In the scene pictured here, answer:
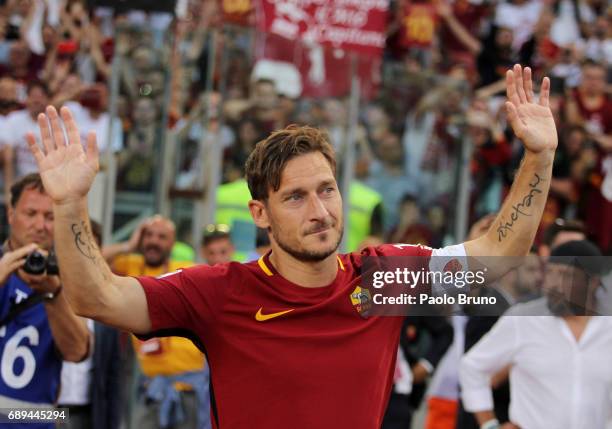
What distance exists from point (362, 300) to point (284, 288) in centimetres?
29

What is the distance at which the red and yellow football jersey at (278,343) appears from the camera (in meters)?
4.07

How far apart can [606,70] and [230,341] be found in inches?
379

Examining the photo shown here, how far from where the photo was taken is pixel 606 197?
11.1 metres

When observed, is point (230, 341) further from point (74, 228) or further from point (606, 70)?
point (606, 70)

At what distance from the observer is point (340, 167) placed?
993cm

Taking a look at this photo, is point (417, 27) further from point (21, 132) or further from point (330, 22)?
point (21, 132)

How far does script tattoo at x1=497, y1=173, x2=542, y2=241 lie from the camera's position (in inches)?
169

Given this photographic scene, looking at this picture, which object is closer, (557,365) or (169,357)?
(557,365)

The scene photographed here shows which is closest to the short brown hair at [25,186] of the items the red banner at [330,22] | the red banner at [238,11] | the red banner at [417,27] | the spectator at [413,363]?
the spectator at [413,363]

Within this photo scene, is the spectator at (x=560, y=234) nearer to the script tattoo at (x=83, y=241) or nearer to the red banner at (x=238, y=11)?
the script tattoo at (x=83, y=241)

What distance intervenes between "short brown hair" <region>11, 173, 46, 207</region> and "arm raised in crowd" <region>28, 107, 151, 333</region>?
1984 millimetres

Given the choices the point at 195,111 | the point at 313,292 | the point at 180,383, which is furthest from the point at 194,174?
the point at 313,292

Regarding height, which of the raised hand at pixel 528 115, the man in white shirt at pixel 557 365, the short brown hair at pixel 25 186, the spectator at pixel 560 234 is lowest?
the man in white shirt at pixel 557 365

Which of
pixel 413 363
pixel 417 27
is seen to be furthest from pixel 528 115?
pixel 417 27
